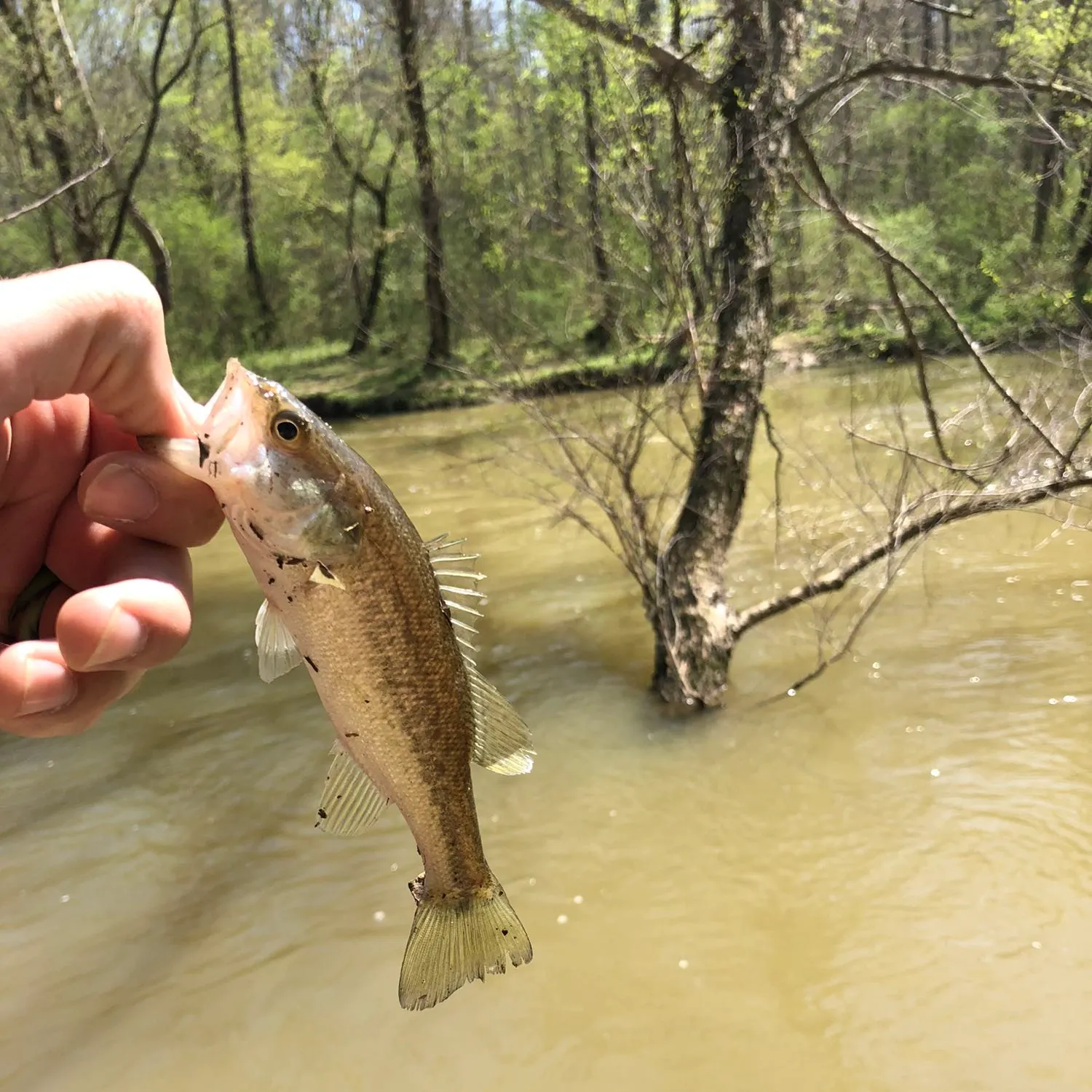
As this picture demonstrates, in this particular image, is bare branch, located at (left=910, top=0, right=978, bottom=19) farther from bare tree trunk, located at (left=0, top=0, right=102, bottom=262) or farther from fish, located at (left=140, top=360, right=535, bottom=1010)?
bare tree trunk, located at (left=0, top=0, right=102, bottom=262)

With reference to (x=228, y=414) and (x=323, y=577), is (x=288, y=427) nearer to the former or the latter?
(x=228, y=414)

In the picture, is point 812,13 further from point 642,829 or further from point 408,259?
point 408,259

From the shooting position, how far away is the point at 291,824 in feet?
18.4

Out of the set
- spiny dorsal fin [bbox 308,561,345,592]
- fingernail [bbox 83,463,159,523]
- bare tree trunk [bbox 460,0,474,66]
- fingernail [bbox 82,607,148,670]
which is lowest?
fingernail [bbox 82,607,148,670]

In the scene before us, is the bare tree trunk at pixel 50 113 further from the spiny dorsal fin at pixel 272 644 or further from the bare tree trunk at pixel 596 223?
the spiny dorsal fin at pixel 272 644

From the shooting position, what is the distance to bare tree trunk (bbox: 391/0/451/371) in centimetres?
1777

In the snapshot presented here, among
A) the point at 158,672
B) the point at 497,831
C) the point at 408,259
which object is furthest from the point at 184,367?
the point at 497,831

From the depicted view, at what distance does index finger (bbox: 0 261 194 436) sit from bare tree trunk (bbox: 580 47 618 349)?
4.98m

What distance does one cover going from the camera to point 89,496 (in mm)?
1679

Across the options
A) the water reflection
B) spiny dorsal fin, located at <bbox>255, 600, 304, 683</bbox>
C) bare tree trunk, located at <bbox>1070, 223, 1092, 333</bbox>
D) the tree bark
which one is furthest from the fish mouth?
the tree bark

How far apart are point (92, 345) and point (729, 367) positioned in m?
5.20

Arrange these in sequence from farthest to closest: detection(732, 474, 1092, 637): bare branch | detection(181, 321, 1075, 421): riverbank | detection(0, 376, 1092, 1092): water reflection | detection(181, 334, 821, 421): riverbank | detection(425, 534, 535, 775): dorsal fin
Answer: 1. detection(181, 334, 821, 421): riverbank
2. detection(181, 321, 1075, 421): riverbank
3. detection(732, 474, 1092, 637): bare branch
4. detection(0, 376, 1092, 1092): water reflection
5. detection(425, 534, 535, 775): dorsal fin

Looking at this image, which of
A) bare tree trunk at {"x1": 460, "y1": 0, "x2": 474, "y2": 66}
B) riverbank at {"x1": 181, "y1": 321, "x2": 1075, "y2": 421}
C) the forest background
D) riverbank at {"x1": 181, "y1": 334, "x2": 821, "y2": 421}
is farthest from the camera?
bare tree trunk at {"x1": 460, "y1": 0, "x2": 474, "y2": 66}

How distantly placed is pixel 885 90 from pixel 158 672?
8.58m
